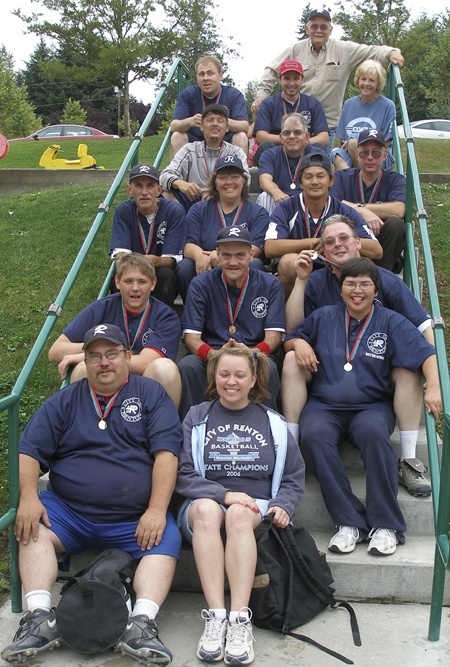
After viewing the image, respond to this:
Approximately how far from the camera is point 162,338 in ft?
13.8

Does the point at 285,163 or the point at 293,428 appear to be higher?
the point at 285,163

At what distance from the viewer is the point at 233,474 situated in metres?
3.58

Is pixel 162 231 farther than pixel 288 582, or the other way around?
pixel 162 231

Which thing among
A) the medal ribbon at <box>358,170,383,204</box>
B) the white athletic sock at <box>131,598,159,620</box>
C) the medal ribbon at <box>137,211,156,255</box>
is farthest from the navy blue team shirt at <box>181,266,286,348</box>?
the white athletic sock at <box>131,598,159,620</box>

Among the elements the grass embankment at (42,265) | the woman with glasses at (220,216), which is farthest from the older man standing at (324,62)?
the woman with glasses at (220,216)

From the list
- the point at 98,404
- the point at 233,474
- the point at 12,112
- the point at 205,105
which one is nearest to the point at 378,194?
the point at 205,105

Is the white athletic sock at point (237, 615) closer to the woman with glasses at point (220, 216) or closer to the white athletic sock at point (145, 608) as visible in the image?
the white athletic sock at point (145, 608)

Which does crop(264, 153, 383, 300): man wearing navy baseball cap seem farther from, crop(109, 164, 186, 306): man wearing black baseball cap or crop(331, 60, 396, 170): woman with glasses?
crop(331, 60, 396, 170): woman with glasses

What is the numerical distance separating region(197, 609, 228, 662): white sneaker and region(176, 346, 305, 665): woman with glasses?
0.05ft

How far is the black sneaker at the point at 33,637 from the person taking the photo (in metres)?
2.99

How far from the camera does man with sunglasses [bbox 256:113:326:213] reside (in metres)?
5.74

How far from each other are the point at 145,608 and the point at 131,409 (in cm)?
94

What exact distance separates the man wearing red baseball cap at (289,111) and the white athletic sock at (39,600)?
461cm

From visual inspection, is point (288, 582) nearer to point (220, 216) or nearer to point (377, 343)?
point (377, 343)
